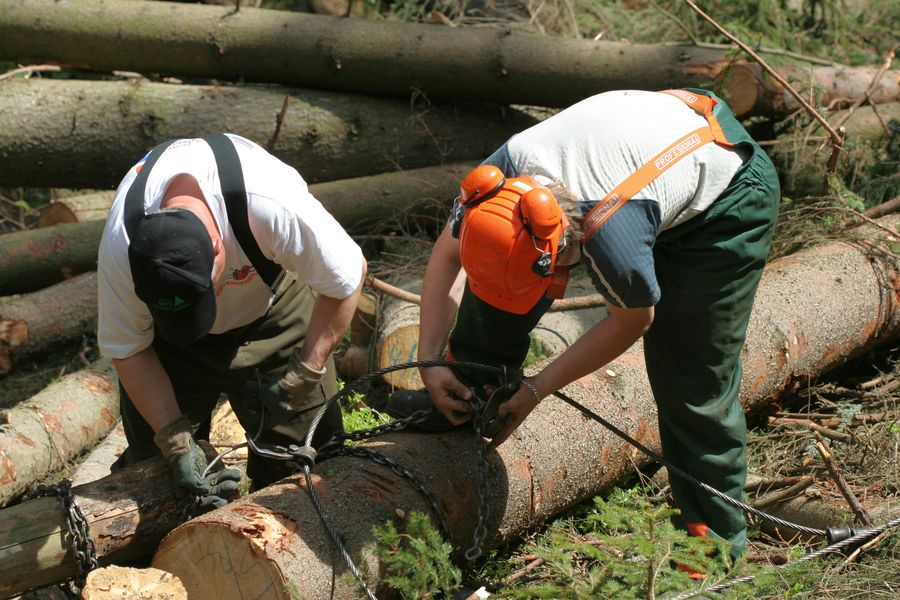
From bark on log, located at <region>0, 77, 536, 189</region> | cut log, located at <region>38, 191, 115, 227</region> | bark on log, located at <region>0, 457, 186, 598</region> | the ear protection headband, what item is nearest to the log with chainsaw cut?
bark on log, located at <region>0, 457, 186, 598</region>

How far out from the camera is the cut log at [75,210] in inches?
242

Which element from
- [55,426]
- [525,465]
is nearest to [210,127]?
[55,426]

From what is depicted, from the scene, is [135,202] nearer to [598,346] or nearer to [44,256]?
[598,346]

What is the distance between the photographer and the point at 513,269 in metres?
2.24

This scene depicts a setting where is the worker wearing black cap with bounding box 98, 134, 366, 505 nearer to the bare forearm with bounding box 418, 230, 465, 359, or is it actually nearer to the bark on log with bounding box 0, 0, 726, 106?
the bare forearm with bounding box 418, 230, 465, 359

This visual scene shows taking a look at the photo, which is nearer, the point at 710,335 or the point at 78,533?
the point at 78,533

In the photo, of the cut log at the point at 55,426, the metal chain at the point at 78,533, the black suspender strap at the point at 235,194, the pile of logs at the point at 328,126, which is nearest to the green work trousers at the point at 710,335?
the pile of logs at the point at 328,126

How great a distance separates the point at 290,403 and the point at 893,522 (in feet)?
7.36

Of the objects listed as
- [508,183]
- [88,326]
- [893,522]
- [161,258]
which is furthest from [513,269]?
[88,326]

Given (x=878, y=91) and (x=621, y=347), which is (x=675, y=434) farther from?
(x=878, y=91)

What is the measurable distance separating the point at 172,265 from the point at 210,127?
3.50 metres

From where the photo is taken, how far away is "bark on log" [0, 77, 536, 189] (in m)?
5.49

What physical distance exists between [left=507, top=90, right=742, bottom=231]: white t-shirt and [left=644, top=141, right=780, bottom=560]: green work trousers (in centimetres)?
12

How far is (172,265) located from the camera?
241 centimetres
